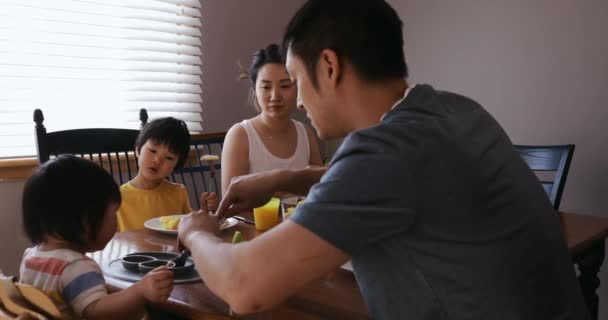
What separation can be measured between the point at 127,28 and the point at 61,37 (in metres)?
0.33

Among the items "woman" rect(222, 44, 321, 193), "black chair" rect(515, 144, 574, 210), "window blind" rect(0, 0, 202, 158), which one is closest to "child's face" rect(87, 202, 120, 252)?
"woman" rect(222, 44, 321, 193)

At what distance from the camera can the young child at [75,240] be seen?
1.05 metres

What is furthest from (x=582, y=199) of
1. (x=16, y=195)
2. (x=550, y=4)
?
(x=16, y=195)

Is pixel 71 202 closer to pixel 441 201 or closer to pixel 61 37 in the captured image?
pixel 441 201

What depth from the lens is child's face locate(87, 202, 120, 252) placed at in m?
1.24

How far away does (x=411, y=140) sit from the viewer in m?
0.76

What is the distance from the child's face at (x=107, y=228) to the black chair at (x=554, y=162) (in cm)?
164

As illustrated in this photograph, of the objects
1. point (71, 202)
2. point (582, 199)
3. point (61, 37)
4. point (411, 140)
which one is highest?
point (61, 37)

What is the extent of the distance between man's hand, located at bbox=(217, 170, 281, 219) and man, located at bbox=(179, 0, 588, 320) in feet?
1.68

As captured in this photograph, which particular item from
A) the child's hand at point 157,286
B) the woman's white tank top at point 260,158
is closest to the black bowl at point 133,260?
the child's hand at point 157,286

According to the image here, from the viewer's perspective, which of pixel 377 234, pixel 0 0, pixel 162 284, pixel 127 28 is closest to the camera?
pixel 377 234

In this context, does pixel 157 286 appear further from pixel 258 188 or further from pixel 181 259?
pixel 258 188

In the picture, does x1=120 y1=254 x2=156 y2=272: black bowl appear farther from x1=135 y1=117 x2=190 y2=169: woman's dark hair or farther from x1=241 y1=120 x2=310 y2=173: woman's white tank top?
x1=241 y1=120 x2=310 y2=173: woman's white tank top

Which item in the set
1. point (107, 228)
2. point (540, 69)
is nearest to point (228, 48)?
point (540, 69)
